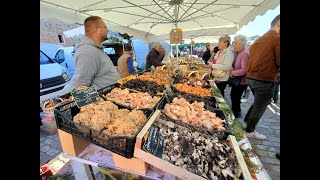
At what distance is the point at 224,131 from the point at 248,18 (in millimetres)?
4539

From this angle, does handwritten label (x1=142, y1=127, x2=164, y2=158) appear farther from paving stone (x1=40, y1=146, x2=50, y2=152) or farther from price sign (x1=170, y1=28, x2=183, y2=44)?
price sign (x1=170, y1=28, x2=183, y2=44)

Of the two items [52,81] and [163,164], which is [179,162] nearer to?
[163,164]

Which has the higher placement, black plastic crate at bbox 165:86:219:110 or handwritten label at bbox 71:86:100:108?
handwritten label at bbox 71:86:100:108

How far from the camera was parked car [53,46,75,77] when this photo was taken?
9.21 m

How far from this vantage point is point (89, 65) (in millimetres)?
2273

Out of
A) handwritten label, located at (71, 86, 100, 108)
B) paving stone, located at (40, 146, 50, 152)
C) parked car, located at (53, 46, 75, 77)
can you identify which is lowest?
paving stone, located at (40, 146, 50, 152)

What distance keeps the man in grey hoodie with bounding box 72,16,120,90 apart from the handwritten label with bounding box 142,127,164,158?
134 centimetres

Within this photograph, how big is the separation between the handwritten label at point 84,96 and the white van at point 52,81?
276 cm

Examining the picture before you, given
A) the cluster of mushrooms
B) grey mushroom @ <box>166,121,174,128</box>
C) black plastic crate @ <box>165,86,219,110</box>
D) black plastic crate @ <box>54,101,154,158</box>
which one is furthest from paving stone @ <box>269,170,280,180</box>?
black plastic crate @ <box>54,101,154,158</box>

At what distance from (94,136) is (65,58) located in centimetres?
1003

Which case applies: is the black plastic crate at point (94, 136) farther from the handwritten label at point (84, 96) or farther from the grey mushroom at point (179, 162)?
the grey mushroom at point (179, 162)

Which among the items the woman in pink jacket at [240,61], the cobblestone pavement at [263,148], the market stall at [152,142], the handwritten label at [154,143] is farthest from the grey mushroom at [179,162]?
the woman in pink jacket at [240,61]

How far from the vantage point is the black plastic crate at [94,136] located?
1202 mm

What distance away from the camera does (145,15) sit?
550 centimetres
